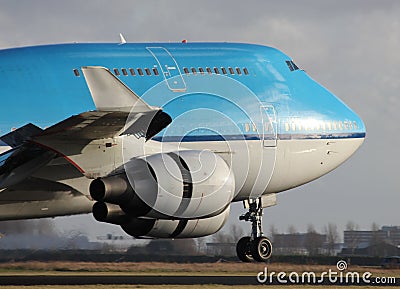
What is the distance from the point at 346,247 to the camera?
53.3 meters

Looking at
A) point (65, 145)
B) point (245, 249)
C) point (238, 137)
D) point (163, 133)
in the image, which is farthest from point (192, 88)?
point (65, 145)

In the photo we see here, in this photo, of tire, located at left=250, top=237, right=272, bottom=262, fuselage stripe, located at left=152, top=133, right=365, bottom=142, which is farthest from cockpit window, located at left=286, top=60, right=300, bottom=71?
tire, located at left=250, top=237, right=272, bottom=262

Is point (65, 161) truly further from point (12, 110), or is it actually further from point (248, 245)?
point (248, 245)

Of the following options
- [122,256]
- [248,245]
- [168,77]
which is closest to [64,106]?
[168,77]

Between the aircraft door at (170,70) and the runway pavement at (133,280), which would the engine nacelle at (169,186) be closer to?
the aircraft door at (170,70)

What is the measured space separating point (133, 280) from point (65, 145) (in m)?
8.50

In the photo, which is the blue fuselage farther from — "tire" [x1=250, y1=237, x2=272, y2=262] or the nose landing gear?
"tire" [x1=250, y1=237, x2=272, y2=262]

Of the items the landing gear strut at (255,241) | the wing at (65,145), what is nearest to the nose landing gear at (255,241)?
the landing gear strut at (255,241)

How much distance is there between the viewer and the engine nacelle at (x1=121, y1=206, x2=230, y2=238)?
3138 centimetres

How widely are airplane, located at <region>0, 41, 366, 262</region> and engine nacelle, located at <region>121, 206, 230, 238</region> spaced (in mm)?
45

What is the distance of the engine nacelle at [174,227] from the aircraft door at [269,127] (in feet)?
11.7

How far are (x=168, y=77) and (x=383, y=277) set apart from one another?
40.2 ft

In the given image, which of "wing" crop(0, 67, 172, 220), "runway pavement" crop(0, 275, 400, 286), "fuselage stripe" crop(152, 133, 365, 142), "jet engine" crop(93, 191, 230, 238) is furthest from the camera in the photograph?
"runway pavement" crop(0, 275, 400, 286)

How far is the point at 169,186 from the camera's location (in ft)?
90.9
